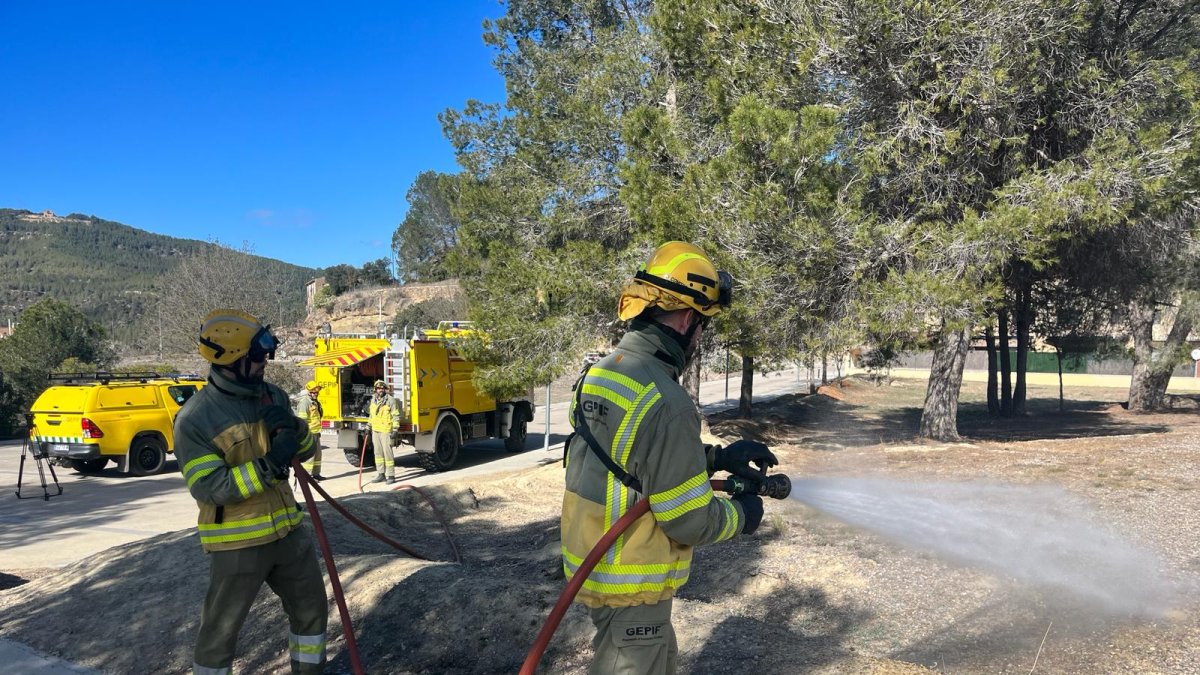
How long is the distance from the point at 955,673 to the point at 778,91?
380 inches

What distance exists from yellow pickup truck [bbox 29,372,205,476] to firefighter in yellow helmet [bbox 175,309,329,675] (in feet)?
36.6

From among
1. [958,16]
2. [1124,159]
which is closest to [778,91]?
[958,16]

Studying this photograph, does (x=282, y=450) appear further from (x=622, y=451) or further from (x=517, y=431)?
(x=517, y=431)

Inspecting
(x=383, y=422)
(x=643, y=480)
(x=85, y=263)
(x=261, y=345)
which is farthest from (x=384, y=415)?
(x=85, y=263)

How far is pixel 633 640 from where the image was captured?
89.5 inches

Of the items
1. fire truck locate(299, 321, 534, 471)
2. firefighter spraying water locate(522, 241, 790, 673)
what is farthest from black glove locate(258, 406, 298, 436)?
fire truck locate(299, 321, 534, 471)

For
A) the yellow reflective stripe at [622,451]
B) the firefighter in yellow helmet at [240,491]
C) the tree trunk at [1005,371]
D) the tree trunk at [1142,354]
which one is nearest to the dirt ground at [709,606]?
the firefighter in yellow helmet at [240,491]

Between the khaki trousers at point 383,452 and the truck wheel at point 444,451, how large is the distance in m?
1.19

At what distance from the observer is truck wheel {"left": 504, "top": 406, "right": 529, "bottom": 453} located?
17016mm

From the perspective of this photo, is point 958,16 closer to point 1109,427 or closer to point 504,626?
point 504,626

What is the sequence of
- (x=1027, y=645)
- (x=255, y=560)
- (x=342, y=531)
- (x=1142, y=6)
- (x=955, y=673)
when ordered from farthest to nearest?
(x=1142, y=6)
(x=342, y=531)
(x=1027, y=645)
(x=955, y=673)
(x=255, y=560)

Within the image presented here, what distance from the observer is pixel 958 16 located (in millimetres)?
10953

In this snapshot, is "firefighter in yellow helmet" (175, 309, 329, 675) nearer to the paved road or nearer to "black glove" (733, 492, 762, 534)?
"black glove" (733, 492, 762, 534)

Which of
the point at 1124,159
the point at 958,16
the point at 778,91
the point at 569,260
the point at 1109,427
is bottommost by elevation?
the point at 1109,427
